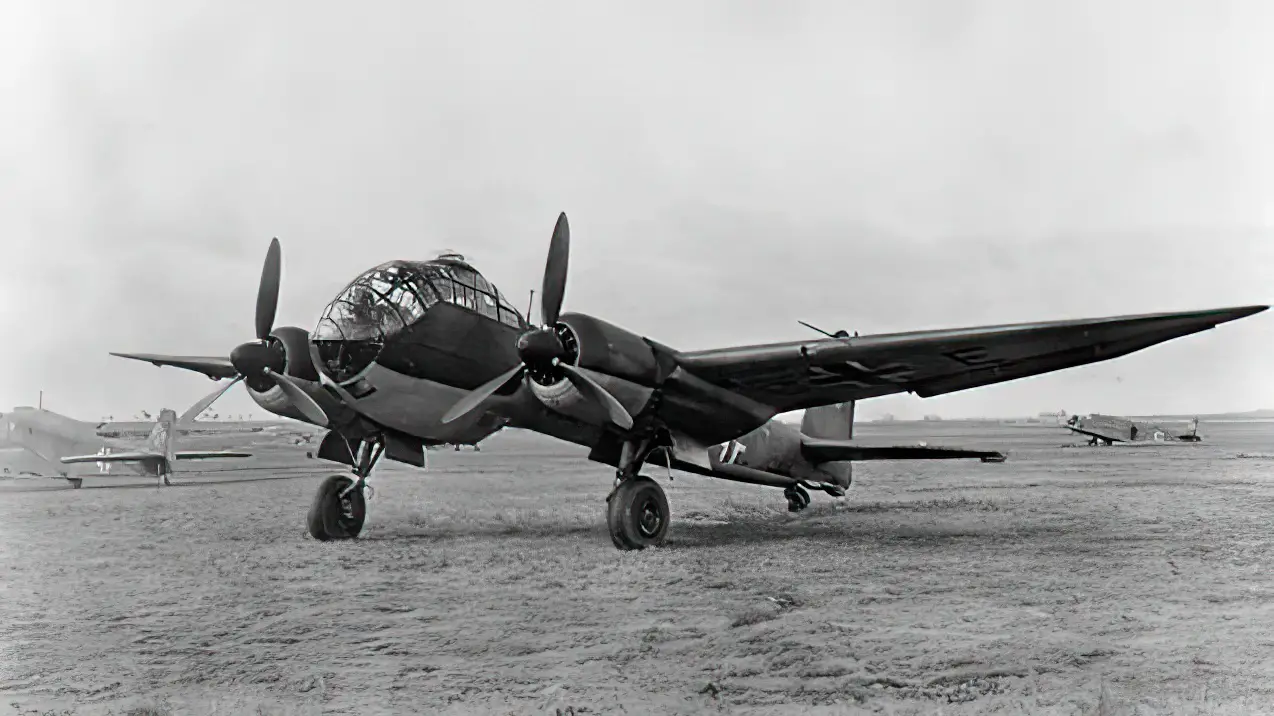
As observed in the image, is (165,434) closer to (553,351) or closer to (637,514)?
(637,514)

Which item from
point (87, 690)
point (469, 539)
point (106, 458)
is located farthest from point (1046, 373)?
point (106, 458)

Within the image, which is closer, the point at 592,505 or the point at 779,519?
the point at 779,519

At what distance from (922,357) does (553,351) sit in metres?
4.23

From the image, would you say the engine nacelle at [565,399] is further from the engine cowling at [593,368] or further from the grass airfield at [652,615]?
the grass airfield at [652,615]

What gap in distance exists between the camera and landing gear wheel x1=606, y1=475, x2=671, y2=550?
9812mm

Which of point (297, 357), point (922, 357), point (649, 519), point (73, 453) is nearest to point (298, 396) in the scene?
point (297, 357)

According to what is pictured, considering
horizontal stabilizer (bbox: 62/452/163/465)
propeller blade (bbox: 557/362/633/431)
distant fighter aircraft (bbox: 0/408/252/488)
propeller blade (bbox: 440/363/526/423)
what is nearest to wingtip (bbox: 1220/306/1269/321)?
propeller blade (bbox: 557/362/633/431)

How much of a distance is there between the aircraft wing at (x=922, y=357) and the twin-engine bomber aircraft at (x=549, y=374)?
0.03 metres

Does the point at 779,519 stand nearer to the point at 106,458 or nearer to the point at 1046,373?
the point at 1046,373

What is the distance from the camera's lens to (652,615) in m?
6.21

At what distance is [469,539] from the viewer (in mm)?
11102

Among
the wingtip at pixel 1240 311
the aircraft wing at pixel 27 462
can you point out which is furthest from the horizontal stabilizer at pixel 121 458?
the wingtip at pixel 1240 311

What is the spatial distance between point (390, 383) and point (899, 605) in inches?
267

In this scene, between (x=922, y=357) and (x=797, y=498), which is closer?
(x=922, y=357)
